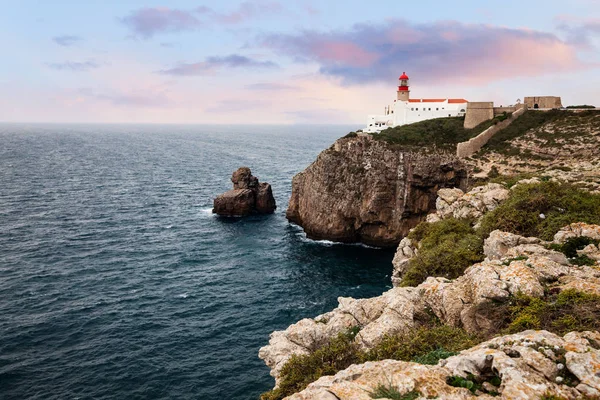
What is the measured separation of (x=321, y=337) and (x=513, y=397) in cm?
1296

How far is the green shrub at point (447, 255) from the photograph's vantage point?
1189 inches

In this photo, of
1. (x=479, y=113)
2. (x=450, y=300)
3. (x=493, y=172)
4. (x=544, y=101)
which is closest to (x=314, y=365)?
(x=450, y=300)

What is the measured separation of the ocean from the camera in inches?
1526

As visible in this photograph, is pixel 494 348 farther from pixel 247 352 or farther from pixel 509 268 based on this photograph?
pixel 247 352

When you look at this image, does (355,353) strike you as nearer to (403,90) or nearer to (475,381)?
(475,381)

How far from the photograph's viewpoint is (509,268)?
2188cm

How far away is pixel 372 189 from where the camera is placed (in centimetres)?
7781

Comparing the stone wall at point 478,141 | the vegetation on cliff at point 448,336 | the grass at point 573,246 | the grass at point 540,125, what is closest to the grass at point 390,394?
the vegetation on cliff at point 448,336

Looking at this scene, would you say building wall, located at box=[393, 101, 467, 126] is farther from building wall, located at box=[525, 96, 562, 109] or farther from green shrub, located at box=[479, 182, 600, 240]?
green shrub, located at box=[479, 182, 600, 240]

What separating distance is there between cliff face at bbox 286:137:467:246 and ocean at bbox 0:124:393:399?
17.2ft

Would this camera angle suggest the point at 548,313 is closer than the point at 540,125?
Yes

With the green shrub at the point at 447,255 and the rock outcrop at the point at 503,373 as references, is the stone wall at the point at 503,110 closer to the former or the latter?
the green shrub at the point at 447,255

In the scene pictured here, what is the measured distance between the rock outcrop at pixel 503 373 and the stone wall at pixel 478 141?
223 ft

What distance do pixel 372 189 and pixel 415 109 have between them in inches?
1729
